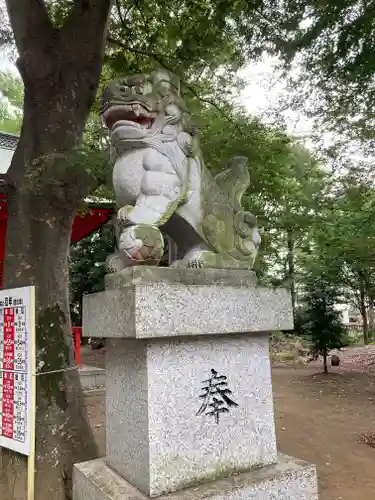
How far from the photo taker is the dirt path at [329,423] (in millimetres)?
4328

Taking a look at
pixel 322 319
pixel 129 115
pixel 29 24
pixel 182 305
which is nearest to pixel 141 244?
pixel 182 305

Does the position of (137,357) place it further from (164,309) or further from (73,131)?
(73,131)

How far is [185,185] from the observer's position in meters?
2.47

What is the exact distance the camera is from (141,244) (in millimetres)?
2141

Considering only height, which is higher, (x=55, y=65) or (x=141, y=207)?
(x=55, y=65)

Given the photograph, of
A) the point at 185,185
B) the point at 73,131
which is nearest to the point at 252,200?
the point at 73,131

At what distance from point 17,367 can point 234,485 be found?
1893 millimetres

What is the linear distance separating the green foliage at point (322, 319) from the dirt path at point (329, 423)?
2.84ft

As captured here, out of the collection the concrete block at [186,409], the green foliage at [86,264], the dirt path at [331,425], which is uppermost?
the green foliage at [86,264]

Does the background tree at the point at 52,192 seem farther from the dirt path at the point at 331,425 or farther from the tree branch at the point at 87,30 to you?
the dirt path at the point at 331,425

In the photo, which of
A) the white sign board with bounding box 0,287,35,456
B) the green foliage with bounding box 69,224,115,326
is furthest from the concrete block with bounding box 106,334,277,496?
the green foliage with bounding box 69,224,115,326

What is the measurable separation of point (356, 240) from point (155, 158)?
5859 mm

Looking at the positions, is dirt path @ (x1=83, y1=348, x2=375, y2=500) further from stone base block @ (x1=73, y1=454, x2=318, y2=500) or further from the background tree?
stone base block @ (x1=73, y1=454, x2=318, y2=500)

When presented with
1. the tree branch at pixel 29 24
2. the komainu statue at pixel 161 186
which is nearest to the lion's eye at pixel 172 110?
the komainu statue at pixel 161 186
